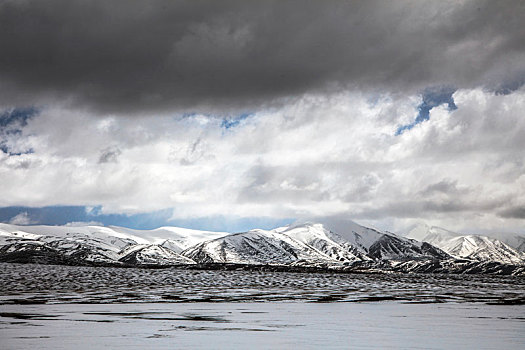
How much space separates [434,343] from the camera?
16250 millimetres

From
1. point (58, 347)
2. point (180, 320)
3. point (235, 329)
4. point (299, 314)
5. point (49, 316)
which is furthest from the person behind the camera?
point (299, 314)

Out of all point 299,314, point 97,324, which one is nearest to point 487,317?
point 299,314

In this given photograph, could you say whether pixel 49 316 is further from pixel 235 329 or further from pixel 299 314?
pixel 299 314

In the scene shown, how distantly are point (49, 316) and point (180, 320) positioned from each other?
21.2 ft

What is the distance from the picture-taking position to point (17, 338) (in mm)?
16438

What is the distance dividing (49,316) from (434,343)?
56.1 ft

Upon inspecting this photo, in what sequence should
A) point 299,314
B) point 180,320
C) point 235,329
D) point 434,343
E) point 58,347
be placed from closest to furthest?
point 58,347 → point 434,343 → point 235,329 → point 180,320 → point 299,314

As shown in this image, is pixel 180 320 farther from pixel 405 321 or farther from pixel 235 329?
Answer: pixel 405 321

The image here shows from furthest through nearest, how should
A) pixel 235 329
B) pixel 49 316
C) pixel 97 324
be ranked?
pixel 49 316
pixel 97 324
pixel 235 329

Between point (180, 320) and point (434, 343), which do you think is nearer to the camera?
point (434, 343)

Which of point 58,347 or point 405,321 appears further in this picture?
point 405,321

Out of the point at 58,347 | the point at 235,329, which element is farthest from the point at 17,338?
the point at 235,329

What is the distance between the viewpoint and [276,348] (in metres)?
14.8

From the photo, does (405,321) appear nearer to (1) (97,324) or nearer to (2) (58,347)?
(1) (97,324)
